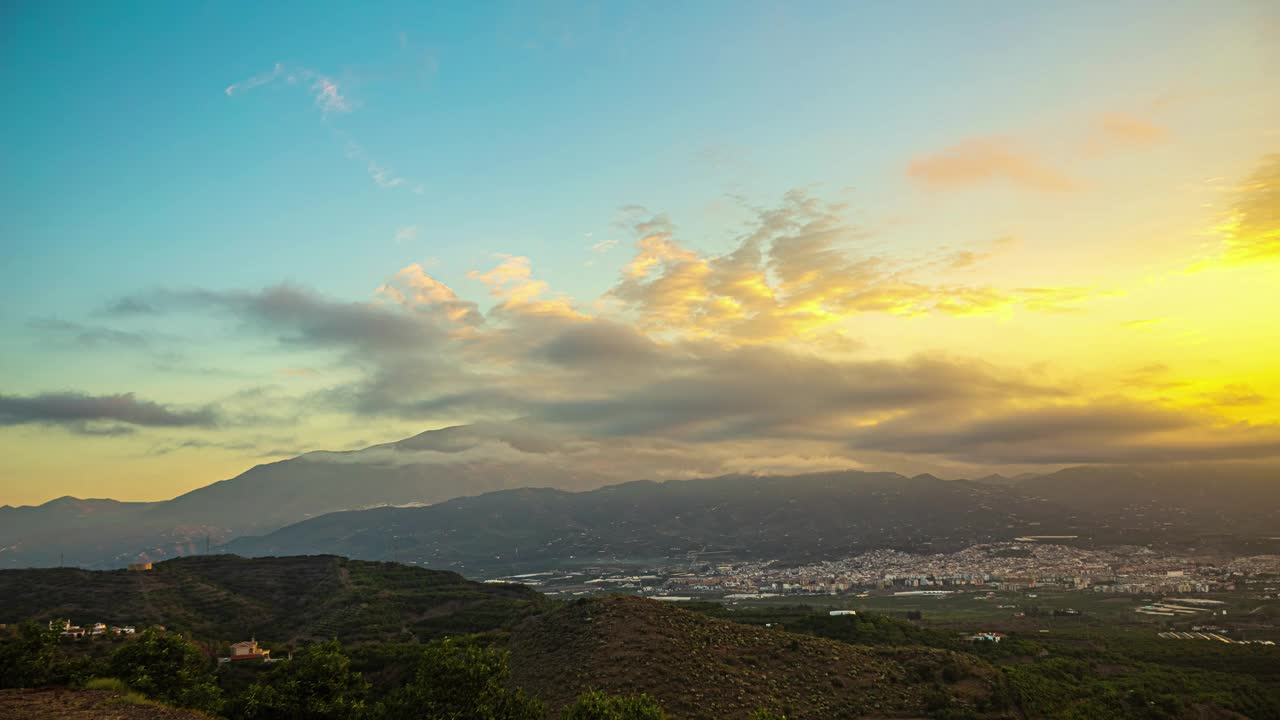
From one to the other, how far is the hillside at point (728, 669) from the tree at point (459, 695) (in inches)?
754

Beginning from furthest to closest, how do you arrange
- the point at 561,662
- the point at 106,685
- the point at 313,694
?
the point at 561,662
the point at 313,694
the point at 106,685

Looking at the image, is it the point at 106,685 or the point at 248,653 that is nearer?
the point at 106,685

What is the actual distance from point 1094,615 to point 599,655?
135924mm

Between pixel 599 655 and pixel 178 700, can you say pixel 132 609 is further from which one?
pixel 178 700

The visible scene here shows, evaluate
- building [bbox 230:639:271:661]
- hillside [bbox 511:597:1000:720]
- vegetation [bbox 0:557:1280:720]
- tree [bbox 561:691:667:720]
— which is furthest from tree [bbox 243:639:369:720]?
building [bbox 230:639:271:661]

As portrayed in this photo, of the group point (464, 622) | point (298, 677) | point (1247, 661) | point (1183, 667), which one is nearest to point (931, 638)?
point (1183, 667)

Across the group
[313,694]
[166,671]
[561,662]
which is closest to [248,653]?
[561,662]

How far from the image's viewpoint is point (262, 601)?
114500 mm

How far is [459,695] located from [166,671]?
15.5m

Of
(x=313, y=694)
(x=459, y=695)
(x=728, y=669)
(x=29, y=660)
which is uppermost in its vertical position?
(x=29, y=660)

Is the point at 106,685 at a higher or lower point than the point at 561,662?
higher

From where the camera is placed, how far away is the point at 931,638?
91.3 meters

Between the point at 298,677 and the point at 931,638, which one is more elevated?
the point at 298,677

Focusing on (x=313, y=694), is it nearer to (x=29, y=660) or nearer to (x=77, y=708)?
(x=77, y=708)
